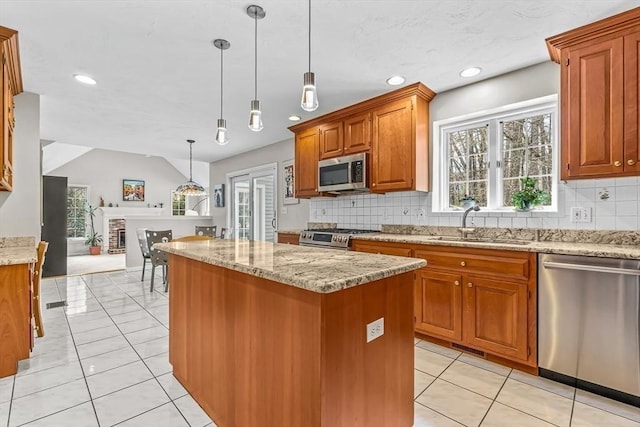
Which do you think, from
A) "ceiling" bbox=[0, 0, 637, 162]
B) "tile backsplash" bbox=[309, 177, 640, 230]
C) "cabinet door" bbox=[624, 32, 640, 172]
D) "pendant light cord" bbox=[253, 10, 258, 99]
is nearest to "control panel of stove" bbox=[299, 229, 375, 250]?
"tile backsplash" bbox=[309, 177, 640, 230]

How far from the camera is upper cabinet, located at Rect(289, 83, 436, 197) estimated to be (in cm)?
315

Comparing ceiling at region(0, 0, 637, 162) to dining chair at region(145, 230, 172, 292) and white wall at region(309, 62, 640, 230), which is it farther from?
dining chair at region(145, 230, 172, 292)

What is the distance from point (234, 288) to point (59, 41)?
2.35 m

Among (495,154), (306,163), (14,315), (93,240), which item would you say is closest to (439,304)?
(495,154)

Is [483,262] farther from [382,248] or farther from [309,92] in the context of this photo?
[309,92]

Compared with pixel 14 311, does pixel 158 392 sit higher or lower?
lower

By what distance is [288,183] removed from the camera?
5.20 meters

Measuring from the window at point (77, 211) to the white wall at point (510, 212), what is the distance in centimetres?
875

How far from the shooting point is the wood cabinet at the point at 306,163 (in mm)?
4105

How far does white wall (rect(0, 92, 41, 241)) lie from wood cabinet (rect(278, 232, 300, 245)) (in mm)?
2641

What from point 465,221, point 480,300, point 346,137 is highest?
point 346,137

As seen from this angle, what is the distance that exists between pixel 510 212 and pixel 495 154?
59 cm

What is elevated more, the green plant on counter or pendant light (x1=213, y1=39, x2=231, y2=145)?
pendant light (x1=213, y1=39, x2=231, y2=145)

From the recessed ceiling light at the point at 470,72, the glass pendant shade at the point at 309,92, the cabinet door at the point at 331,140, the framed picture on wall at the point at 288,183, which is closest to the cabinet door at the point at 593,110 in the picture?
the recessed ceiling light at the point at 470,72
